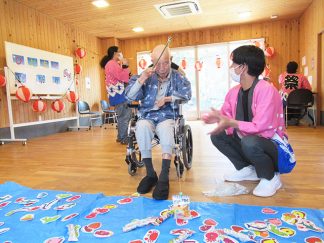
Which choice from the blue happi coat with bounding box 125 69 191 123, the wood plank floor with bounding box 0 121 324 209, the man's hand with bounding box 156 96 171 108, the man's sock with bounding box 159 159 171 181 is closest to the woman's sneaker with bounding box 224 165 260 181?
the wood plank floor with bounding box 0 121 324 209

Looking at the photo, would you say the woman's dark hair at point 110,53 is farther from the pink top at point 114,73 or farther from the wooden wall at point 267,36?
the wooden wall at point 267,36

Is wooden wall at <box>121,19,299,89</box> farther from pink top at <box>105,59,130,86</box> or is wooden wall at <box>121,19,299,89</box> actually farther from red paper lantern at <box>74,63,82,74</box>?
pink top at <box>105,59,130,86</box>

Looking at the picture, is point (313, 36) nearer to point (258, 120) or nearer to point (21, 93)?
point (258, 120)

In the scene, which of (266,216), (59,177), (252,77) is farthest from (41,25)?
(266,216)

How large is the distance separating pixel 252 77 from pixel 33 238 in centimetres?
150

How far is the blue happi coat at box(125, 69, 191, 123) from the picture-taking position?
6.33ft

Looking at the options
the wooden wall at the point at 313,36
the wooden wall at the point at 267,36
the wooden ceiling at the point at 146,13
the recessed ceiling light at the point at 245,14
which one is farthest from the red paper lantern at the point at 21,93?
the wooden wall at the point at 313,36

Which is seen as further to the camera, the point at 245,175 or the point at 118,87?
the point at 118,87

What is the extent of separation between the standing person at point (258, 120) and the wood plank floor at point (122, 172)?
168 millimetres

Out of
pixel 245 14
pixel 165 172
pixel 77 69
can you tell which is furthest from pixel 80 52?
pixel 165 172

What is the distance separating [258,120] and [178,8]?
166 inches

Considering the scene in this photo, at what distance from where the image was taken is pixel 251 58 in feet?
5.08

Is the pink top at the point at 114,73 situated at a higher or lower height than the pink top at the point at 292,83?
higher

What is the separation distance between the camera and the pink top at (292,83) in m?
4.78
